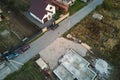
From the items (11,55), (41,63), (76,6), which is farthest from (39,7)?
(41,63)

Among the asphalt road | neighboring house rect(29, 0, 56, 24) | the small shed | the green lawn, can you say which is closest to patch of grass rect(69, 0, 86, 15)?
the asphalt road

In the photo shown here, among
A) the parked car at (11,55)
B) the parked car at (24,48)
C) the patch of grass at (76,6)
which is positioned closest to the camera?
the parked car at (11,55)

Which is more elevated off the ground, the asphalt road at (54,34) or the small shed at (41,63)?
the asphalt road at (54,34)

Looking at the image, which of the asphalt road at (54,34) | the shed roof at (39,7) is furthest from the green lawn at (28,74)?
the shed roof at (39,7)

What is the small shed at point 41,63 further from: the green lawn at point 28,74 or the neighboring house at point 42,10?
the neighboring house at point 42,10

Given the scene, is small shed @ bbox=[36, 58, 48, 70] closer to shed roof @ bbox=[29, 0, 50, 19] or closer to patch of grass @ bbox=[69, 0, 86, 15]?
shed roof @ bbox=[29, 0, 50, 19]

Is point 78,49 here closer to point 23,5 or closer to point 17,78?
point 17,78

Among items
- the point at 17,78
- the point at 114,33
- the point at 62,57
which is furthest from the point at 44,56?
the point at 114,33

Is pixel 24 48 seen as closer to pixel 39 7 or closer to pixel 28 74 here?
pixel 28 74
